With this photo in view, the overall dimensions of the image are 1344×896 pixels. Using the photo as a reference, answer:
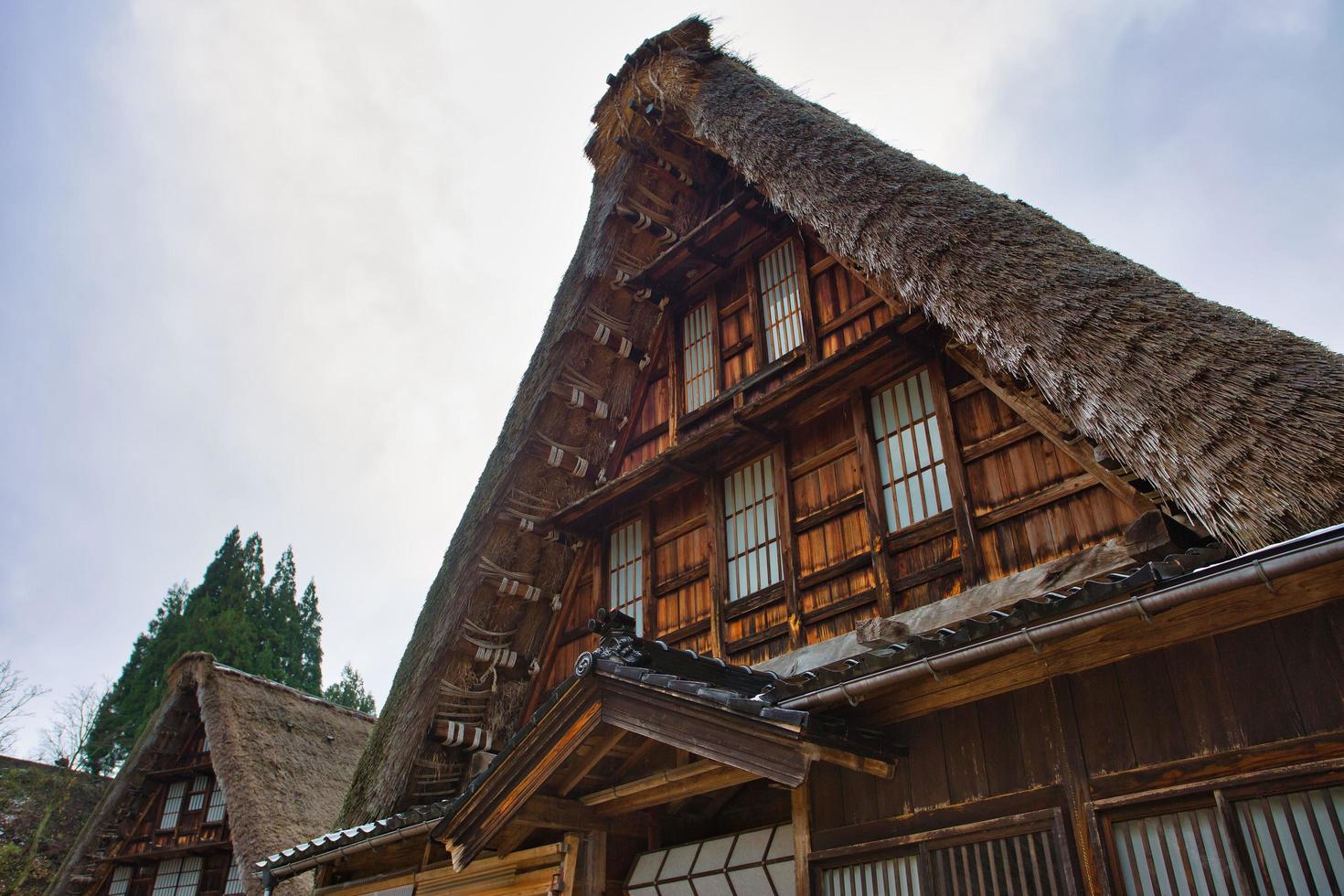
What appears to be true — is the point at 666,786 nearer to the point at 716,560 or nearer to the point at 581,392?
the point at 716,560

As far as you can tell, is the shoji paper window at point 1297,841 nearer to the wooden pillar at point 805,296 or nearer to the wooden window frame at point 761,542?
the wooden window frame at point 761,542

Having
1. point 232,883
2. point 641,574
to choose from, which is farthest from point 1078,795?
point 232,883

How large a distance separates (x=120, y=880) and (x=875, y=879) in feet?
61.6

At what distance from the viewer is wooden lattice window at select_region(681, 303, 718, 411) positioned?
27.3 feet

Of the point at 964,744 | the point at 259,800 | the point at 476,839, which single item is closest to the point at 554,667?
the point at 476,839

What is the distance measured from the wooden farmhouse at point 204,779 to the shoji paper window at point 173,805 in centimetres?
2

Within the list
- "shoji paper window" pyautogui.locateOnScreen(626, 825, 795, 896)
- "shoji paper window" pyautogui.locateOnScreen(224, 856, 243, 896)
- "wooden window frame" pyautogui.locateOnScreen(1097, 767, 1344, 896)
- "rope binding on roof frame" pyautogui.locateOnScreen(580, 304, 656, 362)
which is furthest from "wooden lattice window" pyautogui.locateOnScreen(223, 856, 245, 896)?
"wooden window frame" pyautogui.locateOnScreen(1097, 767, 1344, 896)

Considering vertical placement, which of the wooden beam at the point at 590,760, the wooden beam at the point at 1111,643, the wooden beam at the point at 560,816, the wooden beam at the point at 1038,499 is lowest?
the wooden beam at the point at 560,816

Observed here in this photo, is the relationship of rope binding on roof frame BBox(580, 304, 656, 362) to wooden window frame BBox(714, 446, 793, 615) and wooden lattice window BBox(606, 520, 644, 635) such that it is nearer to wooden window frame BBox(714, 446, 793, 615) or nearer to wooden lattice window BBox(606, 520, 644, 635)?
wooden lattice window BBox(606, 520, 644, 635)

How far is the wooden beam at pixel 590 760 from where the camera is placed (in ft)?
15.9

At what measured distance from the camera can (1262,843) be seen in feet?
10.6

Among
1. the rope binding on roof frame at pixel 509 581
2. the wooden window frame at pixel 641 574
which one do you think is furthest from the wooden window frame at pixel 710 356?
the rope binding on roof frame at pixel 509 581

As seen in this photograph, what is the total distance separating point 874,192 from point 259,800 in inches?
543

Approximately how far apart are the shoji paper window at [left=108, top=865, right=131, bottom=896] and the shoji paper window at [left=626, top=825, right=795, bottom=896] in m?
16.6
